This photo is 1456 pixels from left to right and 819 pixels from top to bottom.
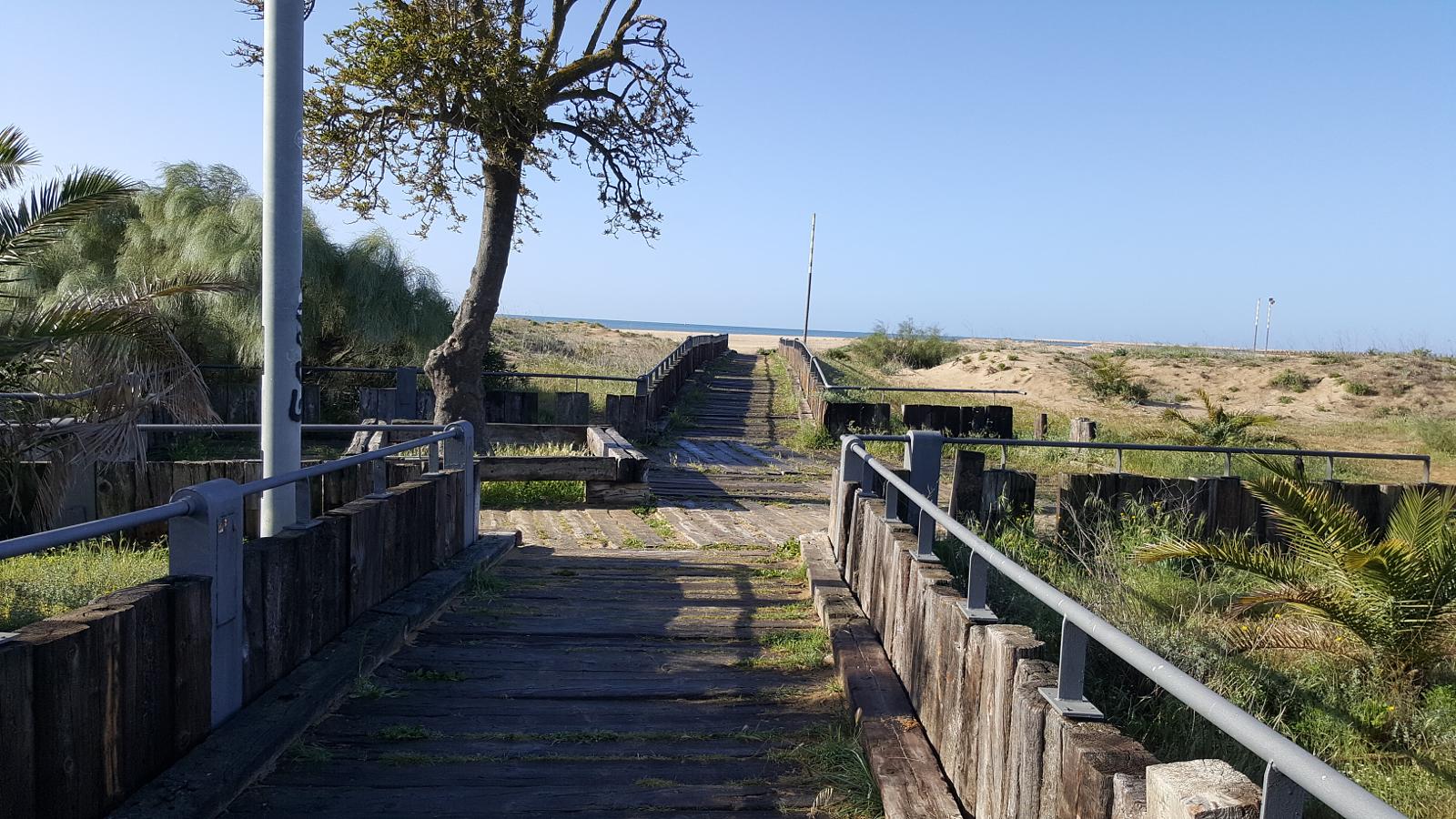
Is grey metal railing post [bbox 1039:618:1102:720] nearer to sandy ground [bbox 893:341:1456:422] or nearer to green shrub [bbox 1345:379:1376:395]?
sandy ground [bbox 893:341:1456:422]

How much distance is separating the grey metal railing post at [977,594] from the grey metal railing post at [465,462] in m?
4.72

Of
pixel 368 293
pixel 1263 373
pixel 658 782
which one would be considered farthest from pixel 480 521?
pixel 1263 373

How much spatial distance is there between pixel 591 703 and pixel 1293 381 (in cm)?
3848

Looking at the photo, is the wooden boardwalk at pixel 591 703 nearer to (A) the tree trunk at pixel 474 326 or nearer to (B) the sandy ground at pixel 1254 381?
(A) the tree trunk at pixel 474 326

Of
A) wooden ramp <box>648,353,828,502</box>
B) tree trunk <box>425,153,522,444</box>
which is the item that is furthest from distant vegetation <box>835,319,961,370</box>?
tree trunk <box>425,153,522,444</box>

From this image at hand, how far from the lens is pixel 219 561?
12.6ft

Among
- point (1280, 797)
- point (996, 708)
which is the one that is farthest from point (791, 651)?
point (1280, 797)

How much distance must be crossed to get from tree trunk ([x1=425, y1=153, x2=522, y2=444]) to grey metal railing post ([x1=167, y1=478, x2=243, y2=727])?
36.6 feet

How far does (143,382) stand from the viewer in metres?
6.73

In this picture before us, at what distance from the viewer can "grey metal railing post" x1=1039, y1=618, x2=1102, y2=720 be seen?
288 cm

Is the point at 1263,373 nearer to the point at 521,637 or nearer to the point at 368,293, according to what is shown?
the point at 368,293

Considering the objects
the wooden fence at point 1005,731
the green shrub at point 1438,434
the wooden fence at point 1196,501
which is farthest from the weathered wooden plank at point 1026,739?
the green shrub at point 1438,434

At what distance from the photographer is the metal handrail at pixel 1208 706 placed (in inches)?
63.0

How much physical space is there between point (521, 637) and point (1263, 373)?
131 ft
